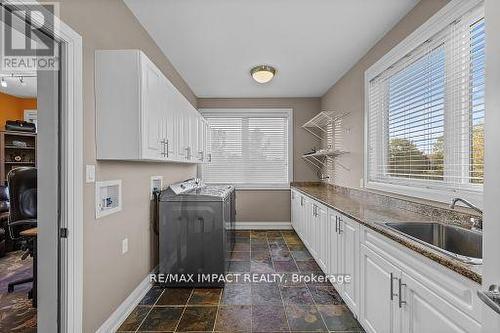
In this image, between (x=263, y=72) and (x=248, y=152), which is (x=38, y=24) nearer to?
(x=263, y=72)

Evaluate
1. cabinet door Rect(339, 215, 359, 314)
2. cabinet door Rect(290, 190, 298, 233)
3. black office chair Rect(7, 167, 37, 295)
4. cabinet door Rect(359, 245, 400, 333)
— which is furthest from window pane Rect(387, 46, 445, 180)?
black office chair Rect(7, 167, 37, 295)

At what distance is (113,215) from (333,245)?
1.96 meters

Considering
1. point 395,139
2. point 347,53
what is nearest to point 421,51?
point 395,139

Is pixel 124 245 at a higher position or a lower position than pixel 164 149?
lower

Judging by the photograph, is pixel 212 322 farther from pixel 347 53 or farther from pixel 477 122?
pixel 347 53

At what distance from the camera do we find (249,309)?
230cm

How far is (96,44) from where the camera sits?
6.06ft

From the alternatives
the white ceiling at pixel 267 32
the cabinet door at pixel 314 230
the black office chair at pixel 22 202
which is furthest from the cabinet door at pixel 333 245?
the black office chair at pixel 22 202

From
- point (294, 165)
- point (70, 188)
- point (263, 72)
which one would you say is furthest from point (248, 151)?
point (70, 188)

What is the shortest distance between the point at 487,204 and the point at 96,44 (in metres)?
2.29

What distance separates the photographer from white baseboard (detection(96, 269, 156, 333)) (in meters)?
1.94

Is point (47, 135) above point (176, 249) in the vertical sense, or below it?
above

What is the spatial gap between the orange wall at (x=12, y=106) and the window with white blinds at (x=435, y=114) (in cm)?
577

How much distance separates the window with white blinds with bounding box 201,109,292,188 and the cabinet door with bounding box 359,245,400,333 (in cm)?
337
